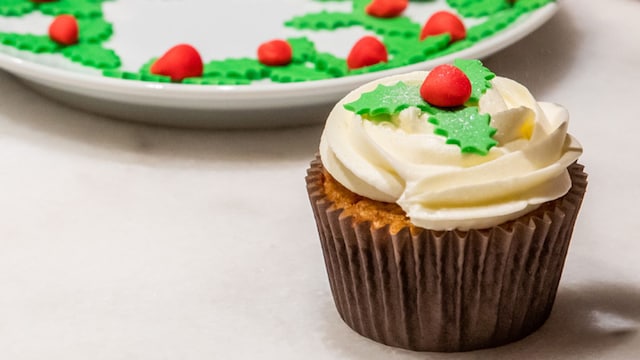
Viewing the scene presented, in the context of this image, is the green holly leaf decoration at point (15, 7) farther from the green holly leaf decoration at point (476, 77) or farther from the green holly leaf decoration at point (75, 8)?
the green holly leaf decoration at point (476, 77)

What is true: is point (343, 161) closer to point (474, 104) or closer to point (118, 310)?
point (474, 104)

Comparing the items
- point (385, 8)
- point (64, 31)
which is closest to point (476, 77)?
point (385, 8)

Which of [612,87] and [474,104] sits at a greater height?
[474,104]

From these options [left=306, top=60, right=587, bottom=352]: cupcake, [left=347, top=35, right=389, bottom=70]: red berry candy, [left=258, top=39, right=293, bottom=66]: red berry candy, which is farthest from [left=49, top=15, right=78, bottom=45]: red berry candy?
[left=306, top=60, right=587, bottom=352]: cupcake

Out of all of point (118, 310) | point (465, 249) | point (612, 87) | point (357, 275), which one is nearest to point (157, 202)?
point (118, 310)

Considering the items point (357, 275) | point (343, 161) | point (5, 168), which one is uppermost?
point (343, 161)

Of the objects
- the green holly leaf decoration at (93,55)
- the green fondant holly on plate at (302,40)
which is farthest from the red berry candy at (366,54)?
the green holly leaf decoration at (93,55)

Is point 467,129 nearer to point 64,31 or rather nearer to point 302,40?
point 302,40

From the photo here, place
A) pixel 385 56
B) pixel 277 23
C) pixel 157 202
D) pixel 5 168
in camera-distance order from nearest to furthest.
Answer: pixel 157 202
pixel 5 168
pixel 385 56
pixel 277 23
